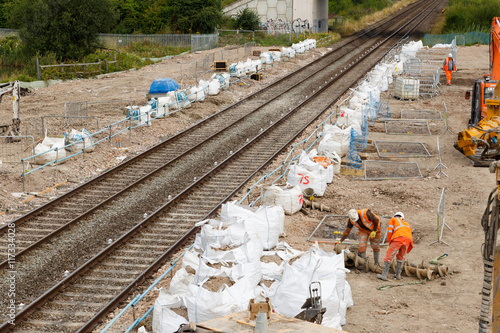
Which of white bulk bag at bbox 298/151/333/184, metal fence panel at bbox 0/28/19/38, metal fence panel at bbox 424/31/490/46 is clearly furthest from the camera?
metal fence panel at bbox 424/31/490/46

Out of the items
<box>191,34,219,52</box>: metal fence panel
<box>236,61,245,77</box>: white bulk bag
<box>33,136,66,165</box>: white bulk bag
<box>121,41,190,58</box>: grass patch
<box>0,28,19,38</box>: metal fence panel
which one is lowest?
<box>33,136,66,165</box>: white bulk bag

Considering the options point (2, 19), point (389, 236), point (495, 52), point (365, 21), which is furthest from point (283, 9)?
point (389, 236)

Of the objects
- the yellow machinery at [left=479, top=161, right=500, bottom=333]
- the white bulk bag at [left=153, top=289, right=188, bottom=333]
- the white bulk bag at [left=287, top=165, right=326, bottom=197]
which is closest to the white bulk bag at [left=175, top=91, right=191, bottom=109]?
the white bulk bag at [left=287, top=165, right=326, bottom=197]

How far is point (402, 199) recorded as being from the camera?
16219 mm

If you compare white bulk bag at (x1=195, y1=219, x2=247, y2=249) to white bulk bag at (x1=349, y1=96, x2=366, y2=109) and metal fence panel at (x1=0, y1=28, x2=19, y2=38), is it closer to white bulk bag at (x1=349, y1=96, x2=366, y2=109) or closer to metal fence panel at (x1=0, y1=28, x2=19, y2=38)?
white bulk bag at (x1=349, y1=96, x2=366, y2=109)

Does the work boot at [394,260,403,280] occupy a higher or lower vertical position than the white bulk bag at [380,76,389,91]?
lower

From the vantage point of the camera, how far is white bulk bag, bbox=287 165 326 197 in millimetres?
16141

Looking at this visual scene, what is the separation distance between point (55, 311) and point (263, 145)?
40.5 feet

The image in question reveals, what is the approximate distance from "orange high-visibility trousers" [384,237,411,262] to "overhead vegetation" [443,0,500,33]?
170 ft

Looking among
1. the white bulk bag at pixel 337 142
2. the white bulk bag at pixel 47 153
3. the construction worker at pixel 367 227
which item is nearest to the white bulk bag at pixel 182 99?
the white bulk bag at pixel 47 153

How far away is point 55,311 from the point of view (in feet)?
33.8

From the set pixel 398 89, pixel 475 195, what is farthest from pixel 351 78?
pixel 475 195

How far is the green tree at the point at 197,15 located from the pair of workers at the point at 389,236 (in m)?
46.2

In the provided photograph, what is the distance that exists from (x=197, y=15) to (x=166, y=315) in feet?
164
